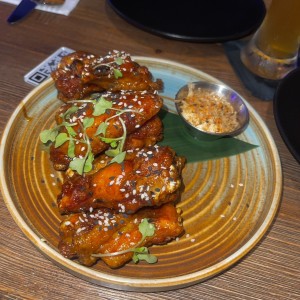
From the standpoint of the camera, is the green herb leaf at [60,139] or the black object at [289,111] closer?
the green herb leaf at [60,139]

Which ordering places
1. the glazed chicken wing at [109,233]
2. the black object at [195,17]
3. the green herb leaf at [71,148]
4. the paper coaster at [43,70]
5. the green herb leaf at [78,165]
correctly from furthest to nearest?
the black object at [195,17]
the paper coaster at [43,70]
the green herb leaf at [71,148]
the green herb leaf at [78,165]
the glazed chicken wing at [109,233]

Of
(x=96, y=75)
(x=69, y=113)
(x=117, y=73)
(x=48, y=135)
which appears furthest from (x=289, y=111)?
(x=48, y=135)

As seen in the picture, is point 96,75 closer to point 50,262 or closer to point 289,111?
point 50,262

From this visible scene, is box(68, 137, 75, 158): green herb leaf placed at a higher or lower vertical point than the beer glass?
higher

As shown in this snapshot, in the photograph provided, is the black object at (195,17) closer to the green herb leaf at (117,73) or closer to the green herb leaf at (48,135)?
the green herb leaf at (117,73)

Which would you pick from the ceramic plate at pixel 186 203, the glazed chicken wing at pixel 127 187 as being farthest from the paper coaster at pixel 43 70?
the glazed chicken wing at pixel 127 187

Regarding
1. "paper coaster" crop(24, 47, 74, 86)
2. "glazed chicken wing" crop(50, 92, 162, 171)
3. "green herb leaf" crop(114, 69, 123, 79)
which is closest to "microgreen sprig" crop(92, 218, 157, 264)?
"glazed chicken wing" crop(50, 92, 162, 171)

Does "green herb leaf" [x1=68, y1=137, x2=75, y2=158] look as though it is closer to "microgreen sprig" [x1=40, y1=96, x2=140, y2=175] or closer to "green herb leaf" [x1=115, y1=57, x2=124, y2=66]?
"microgreen sprig" [x1=40, y1=96, x2=140, y2=175]
